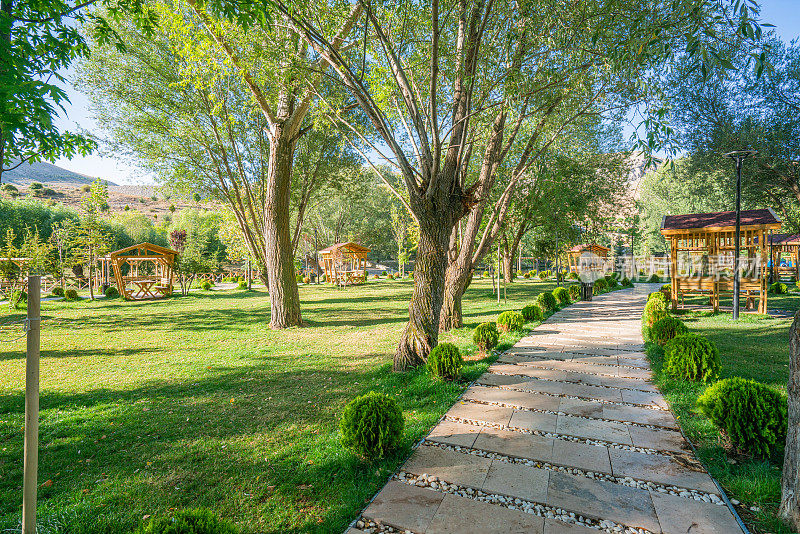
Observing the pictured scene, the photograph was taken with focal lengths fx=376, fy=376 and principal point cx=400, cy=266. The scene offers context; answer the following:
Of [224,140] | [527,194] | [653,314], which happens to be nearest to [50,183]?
[224,140]

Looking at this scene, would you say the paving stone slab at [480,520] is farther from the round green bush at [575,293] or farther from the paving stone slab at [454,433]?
the round green bush at [575,293]

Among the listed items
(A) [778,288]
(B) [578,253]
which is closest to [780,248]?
(B) [578,253]

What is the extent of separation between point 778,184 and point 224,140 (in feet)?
67.8

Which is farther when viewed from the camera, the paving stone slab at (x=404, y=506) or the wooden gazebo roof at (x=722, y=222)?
the wooden gazebo roof at (x=722, y=222)

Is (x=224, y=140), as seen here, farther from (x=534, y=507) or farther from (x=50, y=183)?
(x=50, y=183)

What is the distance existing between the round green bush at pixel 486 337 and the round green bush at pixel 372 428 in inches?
137

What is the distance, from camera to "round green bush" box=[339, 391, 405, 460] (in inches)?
117

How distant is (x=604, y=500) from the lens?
2.46 meters

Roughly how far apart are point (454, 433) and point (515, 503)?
3.47ft

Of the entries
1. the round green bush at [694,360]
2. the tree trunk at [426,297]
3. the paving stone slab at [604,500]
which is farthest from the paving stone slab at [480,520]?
the round green bush at [694,360]

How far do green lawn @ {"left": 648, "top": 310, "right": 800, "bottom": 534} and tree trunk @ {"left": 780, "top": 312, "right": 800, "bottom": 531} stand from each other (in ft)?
0.32

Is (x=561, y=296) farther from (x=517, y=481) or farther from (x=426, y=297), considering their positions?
(x=517, y=481)

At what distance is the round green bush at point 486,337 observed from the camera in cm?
630

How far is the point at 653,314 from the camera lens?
25.3 feet
